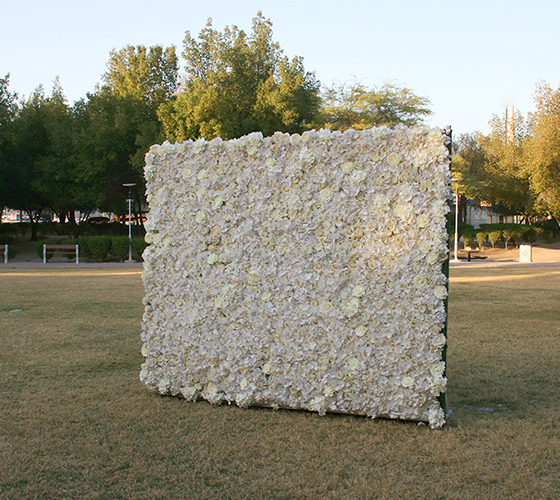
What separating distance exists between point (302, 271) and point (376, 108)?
108 feet

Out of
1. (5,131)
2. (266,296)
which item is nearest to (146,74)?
(5,131)

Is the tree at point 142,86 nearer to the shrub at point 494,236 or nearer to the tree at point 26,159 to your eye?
the tree at point 26,159

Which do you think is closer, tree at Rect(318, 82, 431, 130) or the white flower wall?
the white flower wall

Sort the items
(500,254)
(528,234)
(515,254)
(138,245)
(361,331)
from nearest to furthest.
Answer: (361,331) → (138,245) → (515,254) → (500,254) → (528,234)

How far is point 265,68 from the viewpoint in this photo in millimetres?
33531

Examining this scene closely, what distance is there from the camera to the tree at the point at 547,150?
1062 inches

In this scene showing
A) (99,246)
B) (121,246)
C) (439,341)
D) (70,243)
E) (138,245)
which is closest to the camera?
(439,341)

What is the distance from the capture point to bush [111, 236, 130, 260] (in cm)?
2636

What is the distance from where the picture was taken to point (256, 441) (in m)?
4.02

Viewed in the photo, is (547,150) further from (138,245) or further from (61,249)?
(61,249)

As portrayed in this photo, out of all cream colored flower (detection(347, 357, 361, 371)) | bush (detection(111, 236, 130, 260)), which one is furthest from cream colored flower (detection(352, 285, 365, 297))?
bush (detection(111, 236, 130, 260))

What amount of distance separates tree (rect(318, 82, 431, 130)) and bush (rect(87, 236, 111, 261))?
49.7 ft

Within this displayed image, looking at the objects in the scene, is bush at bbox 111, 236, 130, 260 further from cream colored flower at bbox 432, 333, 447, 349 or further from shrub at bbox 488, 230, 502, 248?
cream colored flower at bbox 432, 333, 447, 349

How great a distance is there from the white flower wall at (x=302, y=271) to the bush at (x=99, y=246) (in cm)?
2281
